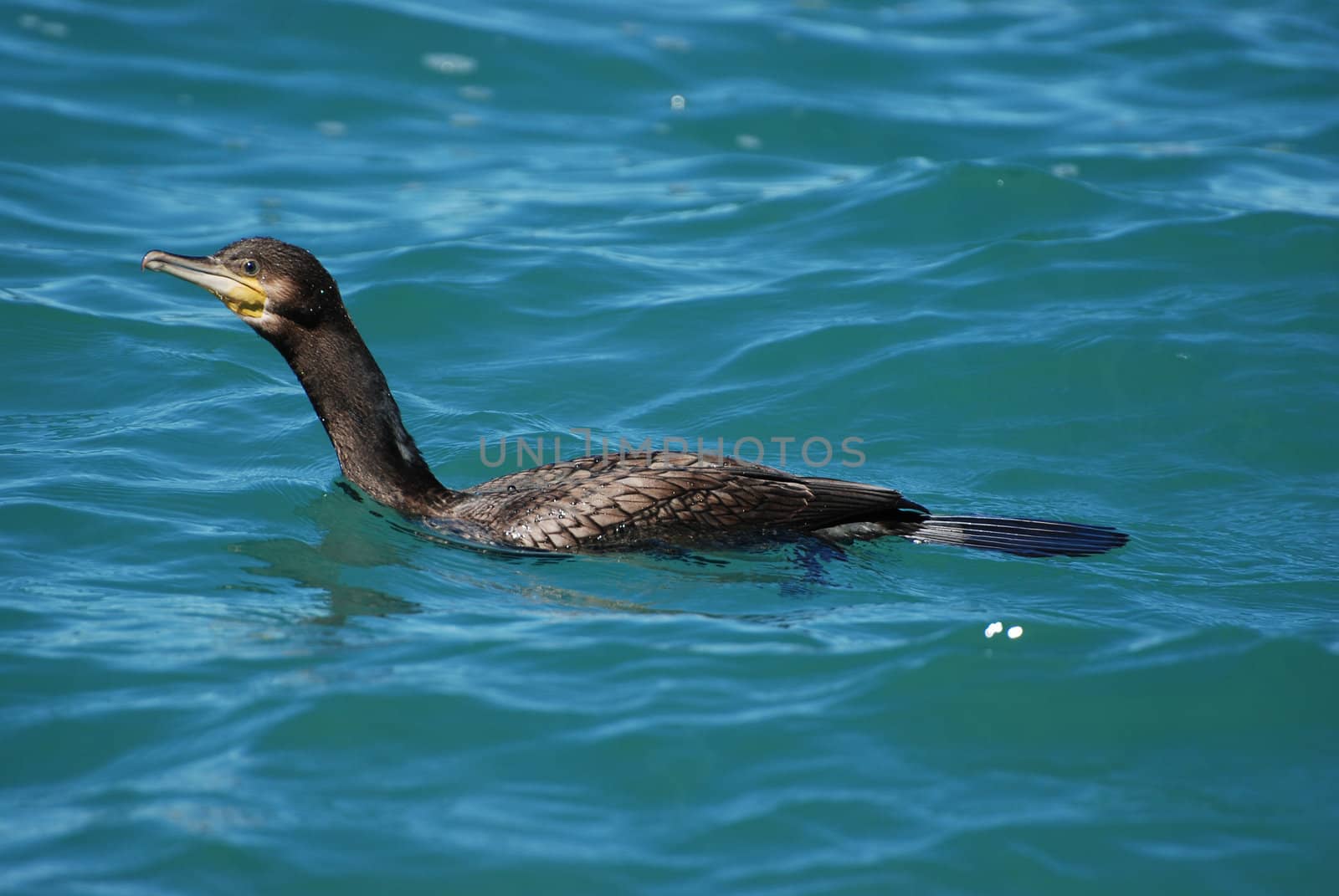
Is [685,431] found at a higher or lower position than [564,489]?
higher

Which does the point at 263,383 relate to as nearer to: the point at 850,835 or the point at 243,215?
the point at 243,215

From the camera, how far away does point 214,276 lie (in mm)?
6137

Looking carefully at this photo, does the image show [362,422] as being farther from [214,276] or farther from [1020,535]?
[1020,535]

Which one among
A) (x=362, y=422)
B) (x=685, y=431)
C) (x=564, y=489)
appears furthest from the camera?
(x=685, y=431)

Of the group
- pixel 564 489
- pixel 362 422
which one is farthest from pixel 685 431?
pixel 362 422

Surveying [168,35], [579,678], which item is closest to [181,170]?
[168,35]

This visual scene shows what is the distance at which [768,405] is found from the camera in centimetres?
811

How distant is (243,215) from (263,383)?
2.91 metres

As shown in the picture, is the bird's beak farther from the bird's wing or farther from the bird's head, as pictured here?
the bird's wing

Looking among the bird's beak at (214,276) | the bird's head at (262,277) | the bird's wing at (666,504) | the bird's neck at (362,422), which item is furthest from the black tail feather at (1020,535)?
the bird's beak at (214,276)

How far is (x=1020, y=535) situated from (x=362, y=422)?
3146 mm

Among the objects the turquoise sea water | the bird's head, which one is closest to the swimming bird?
the bird's head

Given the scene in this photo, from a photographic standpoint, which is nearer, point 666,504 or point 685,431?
point 666,504

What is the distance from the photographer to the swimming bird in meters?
6.14
